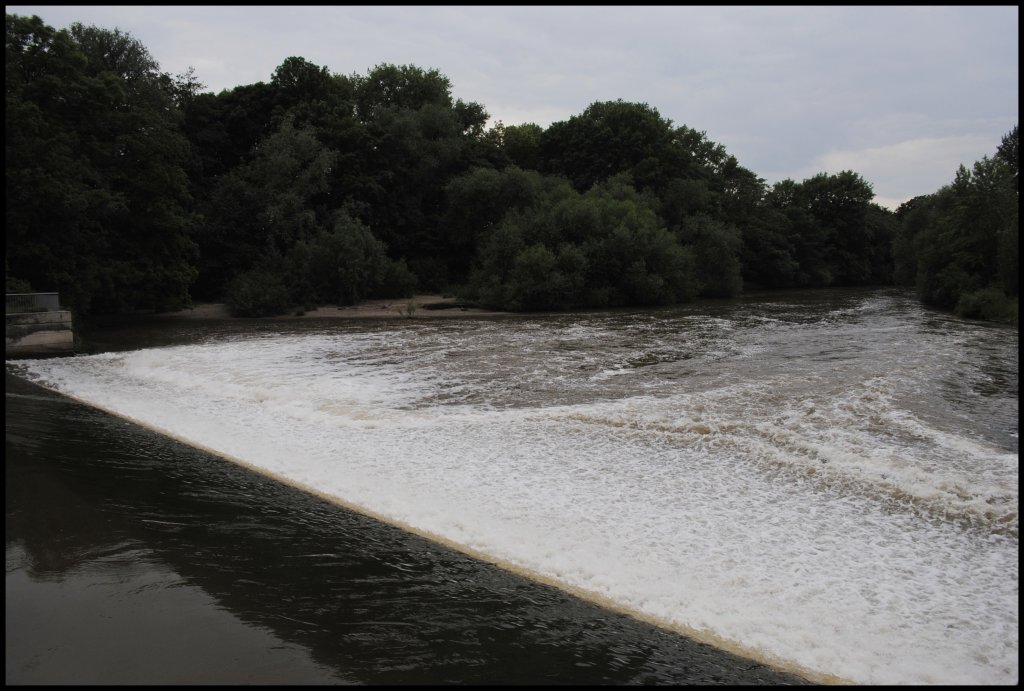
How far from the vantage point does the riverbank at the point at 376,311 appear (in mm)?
32344

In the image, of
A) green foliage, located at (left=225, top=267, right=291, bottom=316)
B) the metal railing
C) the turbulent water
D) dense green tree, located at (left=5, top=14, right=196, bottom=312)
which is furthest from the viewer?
green foliage, located at (left=225, top=267, right=291, bottom=316)

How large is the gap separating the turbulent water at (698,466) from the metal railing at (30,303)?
2.19 m

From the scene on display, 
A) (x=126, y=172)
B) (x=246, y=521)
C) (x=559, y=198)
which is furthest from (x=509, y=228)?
(x=246, y=521)

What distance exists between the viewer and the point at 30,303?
1914 cm

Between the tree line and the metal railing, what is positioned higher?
the tree line

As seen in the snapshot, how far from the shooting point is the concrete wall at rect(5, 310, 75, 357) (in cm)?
1838

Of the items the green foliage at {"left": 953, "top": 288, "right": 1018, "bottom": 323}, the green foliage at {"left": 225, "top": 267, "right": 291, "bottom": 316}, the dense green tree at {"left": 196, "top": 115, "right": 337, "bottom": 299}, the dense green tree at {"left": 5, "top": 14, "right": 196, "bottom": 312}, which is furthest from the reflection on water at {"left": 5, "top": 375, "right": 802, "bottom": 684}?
the dense green tree at {"left": 196, "top": 115, "right": 337, "bottom": 299}

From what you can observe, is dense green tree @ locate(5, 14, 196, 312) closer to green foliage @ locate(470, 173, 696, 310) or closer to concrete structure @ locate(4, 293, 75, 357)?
concrete structure @ locate(4, 293, 75, 357)

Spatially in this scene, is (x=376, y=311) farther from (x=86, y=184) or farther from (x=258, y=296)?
(x=86, y=184)

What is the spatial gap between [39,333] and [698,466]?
18239 millimetres

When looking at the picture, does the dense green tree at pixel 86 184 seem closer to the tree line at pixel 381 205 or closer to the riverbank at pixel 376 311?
the tree line at pixel 381 205

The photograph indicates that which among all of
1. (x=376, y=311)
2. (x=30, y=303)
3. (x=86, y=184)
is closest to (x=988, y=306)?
(x=376, y=311)

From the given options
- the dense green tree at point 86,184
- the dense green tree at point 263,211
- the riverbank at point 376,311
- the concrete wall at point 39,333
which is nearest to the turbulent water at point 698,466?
the concrete wall at point 39,333

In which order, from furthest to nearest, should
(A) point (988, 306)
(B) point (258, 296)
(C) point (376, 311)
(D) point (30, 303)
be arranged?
(C) point (376, 311)
(B) point (258, 296)
(A) point (988, 306)
(D) point (30, 303)
